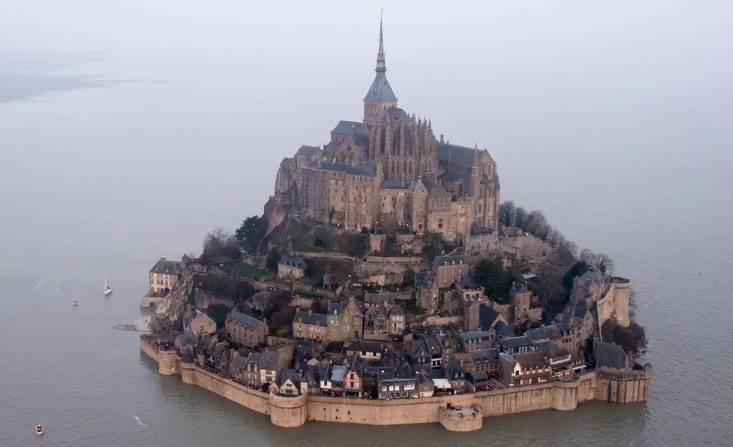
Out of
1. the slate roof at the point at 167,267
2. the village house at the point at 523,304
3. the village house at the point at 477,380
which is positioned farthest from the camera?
the slate roof at the point at 167,267

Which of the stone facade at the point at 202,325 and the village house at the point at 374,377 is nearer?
the village house at the point at 374,377

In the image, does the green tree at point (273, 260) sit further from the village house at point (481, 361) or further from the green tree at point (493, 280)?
the village house at point (481, 361)

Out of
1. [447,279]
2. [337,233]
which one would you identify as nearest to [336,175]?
[337,233]

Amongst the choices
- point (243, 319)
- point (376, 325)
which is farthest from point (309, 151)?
point (376, 325)

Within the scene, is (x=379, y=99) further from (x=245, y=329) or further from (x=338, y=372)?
(x=338, y=372)

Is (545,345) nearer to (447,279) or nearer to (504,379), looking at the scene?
(504,379)

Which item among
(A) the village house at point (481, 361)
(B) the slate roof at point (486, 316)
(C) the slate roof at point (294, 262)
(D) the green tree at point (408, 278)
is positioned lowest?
(A) the village house at point (481, 361)

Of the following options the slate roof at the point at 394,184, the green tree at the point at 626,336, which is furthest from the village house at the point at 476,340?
the slate roof at the point at 394,184
